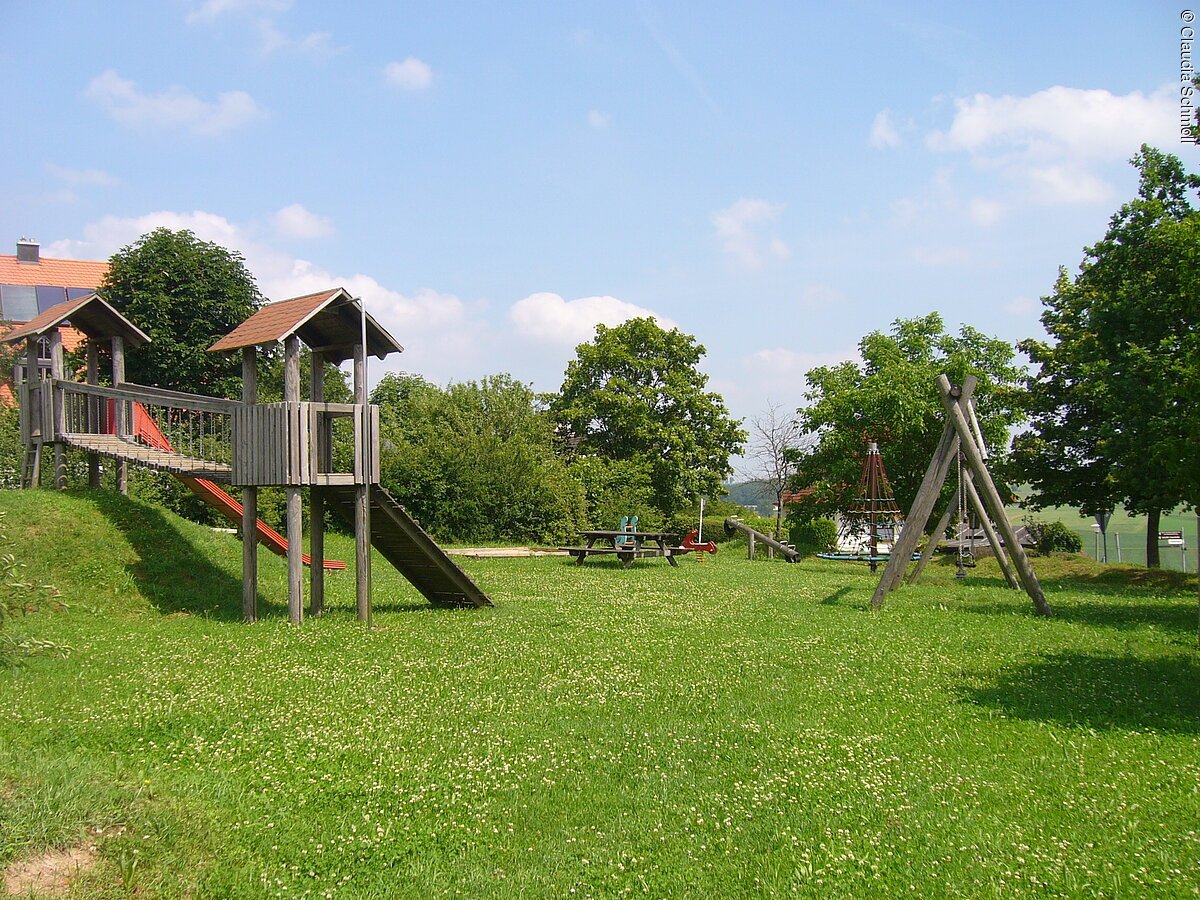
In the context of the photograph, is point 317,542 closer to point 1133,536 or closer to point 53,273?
point 53,273

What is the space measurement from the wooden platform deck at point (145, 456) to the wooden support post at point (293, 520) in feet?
6.90

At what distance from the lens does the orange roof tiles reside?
55.2 m

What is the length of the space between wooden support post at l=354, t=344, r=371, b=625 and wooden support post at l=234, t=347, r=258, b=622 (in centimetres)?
151

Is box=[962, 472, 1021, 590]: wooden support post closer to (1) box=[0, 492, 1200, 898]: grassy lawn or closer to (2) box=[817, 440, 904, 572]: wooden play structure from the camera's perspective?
(2) box=[817, 440, 904, 572]: wooden play structure

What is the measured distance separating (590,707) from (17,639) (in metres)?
6.57

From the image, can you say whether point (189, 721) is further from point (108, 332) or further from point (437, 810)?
point (108, 332)

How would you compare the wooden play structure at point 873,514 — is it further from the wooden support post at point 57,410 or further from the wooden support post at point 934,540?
the wooden support post at point 57,410

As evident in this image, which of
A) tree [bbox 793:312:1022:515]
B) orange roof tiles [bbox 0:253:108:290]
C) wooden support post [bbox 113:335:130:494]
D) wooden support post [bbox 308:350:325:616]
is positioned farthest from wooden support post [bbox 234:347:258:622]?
orange roof tiles [bbox 0:253:108:290]

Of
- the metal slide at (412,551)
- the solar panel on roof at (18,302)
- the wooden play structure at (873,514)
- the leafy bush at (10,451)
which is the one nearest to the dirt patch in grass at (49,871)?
the metal slide at (412,551)

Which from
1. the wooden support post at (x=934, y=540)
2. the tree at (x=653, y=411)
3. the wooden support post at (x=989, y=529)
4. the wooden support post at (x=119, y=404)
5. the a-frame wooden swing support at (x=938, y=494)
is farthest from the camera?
the tree at (x=653, y=411)

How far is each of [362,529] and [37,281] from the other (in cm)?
5210

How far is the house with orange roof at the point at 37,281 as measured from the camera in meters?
53.5

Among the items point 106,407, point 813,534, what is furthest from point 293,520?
point 813,534

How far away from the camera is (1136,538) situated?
57156 millimetres
